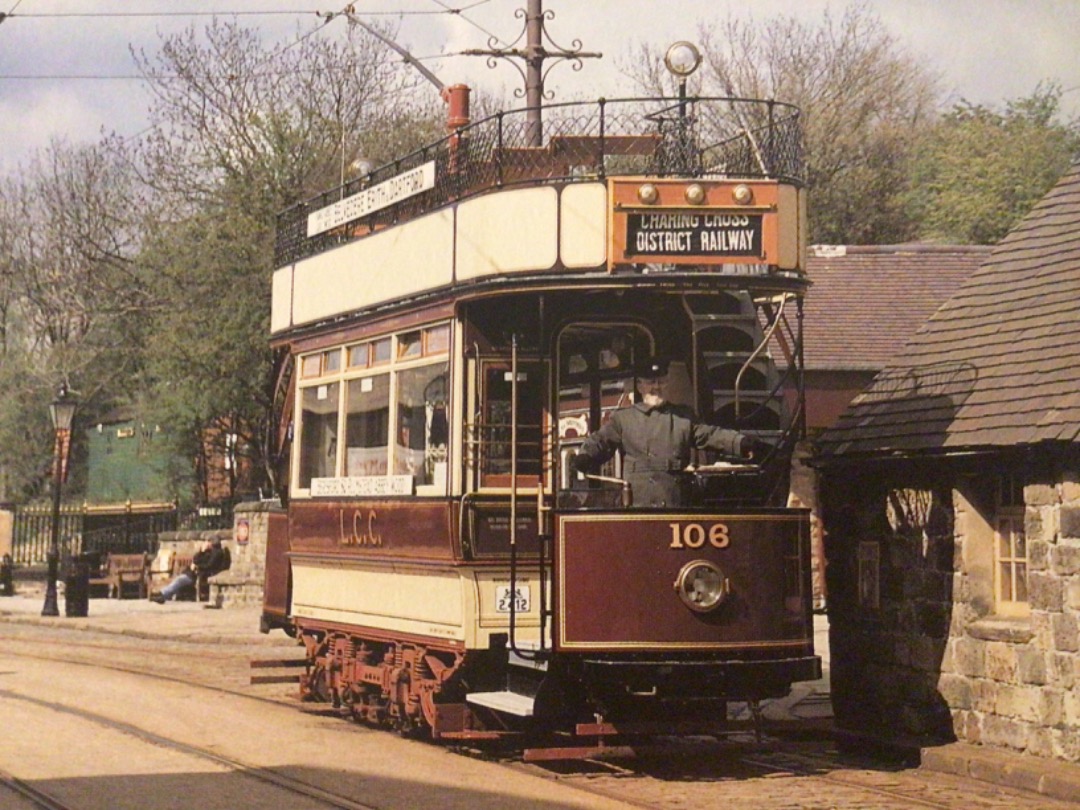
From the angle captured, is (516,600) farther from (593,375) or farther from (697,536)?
(697,536)

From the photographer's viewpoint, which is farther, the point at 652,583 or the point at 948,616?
the point at 948,616

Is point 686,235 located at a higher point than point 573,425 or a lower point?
higher

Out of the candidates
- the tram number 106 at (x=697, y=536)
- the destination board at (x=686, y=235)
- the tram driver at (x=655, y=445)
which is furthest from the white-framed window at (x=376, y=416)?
the tram number 106 at (x=697, y=536)

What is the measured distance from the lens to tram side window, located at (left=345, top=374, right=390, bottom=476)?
1365cm

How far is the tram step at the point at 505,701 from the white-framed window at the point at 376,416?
4.62 feet

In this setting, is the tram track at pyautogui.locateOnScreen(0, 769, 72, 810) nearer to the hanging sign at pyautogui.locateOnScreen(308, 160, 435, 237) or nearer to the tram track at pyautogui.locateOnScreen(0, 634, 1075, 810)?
the tram track at pyautogui.locateOnScreen(0, 634, 1075, 810)

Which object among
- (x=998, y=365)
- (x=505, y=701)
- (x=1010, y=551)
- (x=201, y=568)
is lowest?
(x=505, y=701)

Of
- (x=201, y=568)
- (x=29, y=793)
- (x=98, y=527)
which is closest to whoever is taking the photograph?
(x=29, y=793)

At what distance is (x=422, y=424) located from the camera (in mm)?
12914

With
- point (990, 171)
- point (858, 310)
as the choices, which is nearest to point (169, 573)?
point (858, 310)

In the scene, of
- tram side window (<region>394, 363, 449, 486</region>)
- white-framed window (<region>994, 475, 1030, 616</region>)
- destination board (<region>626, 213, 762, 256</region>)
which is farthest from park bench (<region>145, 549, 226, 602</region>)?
destination board (<region>626, 213, 762, 256</region>)

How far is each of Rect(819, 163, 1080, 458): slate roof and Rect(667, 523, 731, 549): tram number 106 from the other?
2.44m

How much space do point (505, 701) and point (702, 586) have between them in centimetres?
162

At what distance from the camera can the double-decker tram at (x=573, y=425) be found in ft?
36.0
